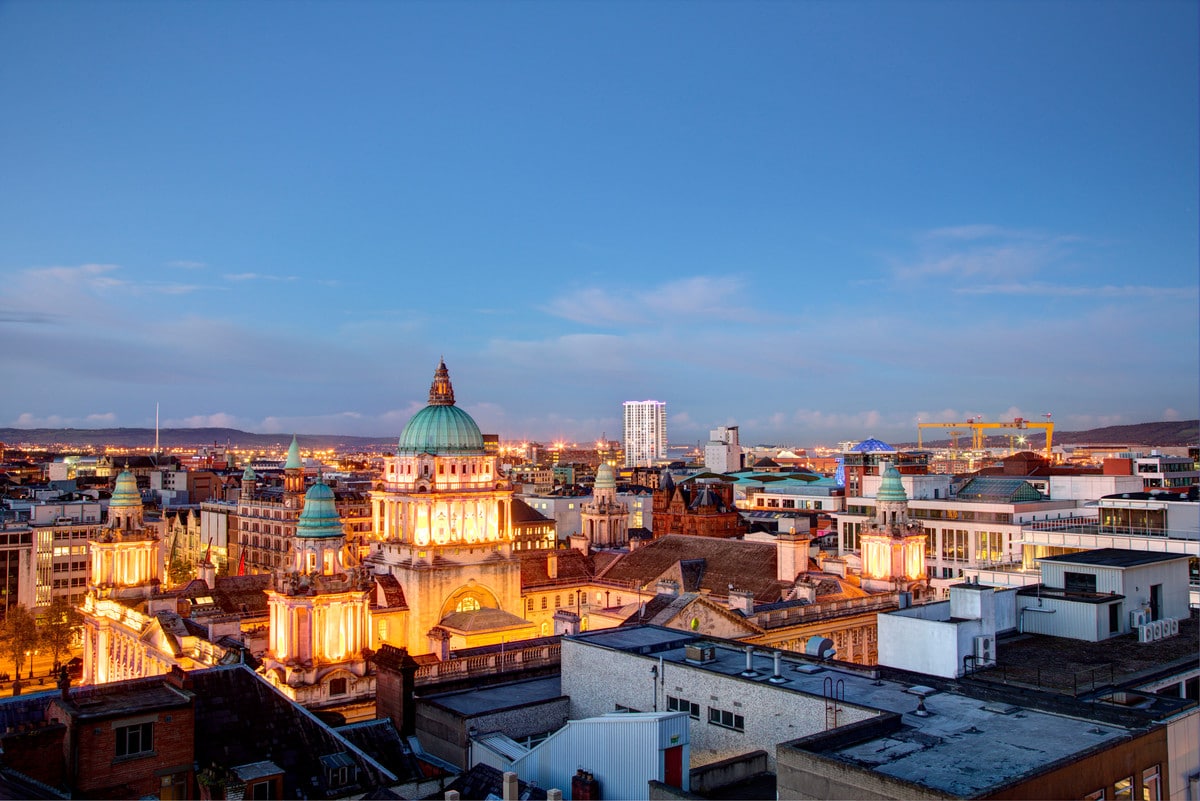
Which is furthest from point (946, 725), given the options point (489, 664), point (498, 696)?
point (489, 664)

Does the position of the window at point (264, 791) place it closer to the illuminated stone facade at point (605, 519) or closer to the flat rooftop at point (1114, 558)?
the flat rooftop at point (1114, 558)

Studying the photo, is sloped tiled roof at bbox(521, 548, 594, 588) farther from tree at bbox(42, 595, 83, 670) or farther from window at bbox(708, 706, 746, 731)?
window at bbox(708, 706, 746, 731)

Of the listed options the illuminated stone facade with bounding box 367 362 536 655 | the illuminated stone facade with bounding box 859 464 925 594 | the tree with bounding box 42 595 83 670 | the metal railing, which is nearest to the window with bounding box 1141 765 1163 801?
the metal railing

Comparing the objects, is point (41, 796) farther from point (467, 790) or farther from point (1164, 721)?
point (1164, 721)

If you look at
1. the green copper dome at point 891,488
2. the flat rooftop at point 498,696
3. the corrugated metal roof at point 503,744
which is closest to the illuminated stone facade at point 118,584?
the flat rooftop at point 498,696

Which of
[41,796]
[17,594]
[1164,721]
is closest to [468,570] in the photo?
[41,796]

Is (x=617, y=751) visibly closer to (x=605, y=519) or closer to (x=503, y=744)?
(x=503, y=744)

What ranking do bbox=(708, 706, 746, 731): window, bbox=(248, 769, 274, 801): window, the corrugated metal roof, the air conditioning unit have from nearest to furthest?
bbox=(248, 769, 274, 801): window → bbox=(708, 706, 746, 731): window → the corrugated metal roof → the air conditioning unit
